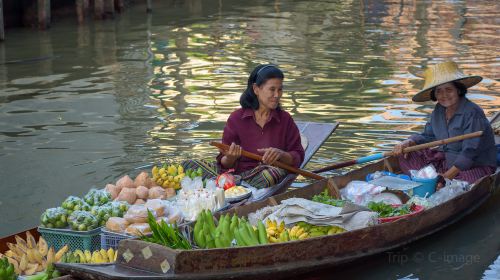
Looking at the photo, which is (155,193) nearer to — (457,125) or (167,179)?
(167,179)

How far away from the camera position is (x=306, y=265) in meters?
4.88

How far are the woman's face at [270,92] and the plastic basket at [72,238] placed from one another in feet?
5.00

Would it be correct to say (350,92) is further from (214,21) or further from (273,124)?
(214,21)

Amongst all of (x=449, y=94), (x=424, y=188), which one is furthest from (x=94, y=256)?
(x=449, y=94)

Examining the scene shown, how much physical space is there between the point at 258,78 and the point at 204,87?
17.1 ft

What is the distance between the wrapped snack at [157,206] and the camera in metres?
5.30

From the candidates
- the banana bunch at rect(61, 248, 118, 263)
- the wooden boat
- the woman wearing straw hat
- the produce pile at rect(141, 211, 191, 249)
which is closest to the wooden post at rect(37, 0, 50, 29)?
the wooden boat

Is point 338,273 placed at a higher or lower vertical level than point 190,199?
lower

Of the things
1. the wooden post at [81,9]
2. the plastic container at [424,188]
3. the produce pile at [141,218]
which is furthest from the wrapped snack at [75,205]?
the wooden post at [81,9]

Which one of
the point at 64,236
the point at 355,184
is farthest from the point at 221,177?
the point at 64,236

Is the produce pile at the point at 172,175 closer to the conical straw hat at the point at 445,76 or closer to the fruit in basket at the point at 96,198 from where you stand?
the fruit in basket at the point at 96,198

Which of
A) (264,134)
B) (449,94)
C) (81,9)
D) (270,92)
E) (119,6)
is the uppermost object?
(270,92)

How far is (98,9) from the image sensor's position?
17.3m

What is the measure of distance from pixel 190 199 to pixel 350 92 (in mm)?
5542
